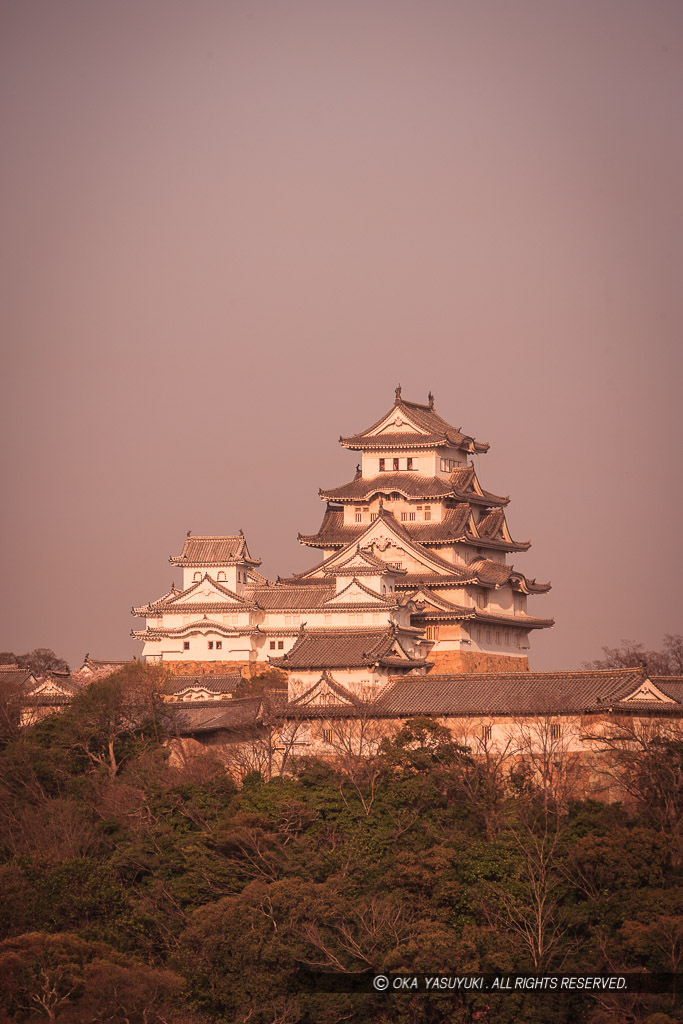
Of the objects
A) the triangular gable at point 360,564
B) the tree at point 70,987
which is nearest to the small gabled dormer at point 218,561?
the triangular gable at point 360,564

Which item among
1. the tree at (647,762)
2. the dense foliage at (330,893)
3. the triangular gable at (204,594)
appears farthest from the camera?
the triangular gable at (204,594)

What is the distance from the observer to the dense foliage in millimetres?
31797

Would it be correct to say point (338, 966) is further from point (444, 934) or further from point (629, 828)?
point (629, 828)

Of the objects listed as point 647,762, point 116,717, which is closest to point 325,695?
point 116,717

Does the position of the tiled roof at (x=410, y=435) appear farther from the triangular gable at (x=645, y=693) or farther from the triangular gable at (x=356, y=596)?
the triangular gable at (x=645, y=693)

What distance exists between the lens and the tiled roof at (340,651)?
133 feet

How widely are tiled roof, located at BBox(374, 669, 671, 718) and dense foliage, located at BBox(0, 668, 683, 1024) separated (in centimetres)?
119

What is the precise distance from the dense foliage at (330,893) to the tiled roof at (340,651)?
308 cm

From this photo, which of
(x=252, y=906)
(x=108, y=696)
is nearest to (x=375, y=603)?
(x=108, y=696)

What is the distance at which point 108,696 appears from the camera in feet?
135

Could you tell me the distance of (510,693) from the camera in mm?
38812

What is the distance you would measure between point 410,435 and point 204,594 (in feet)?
27.4

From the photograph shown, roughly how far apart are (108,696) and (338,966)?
35.8ft

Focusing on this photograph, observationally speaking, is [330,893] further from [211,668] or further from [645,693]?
[211,668]
